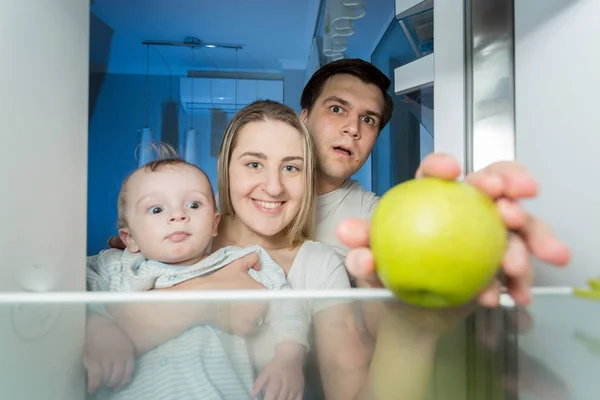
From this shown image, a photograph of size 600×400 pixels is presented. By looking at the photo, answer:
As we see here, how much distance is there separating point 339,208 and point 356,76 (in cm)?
41

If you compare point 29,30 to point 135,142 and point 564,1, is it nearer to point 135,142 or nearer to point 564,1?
point 564,1

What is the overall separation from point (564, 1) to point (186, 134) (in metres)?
1.33

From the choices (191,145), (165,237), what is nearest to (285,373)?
(165,237)

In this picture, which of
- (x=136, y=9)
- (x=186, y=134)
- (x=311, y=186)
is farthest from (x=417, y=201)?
(x=136, y=9)

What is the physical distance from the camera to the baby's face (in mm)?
832

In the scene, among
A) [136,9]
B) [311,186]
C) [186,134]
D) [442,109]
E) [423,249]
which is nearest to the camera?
[423,249]

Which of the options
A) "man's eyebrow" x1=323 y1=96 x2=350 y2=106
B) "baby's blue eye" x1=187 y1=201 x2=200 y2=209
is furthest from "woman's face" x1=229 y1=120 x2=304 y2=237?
"man's eyebrow" x1=323 y1=96 x2=350 y2=106

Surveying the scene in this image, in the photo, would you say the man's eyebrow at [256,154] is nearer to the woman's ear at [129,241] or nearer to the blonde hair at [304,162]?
the blonde hair at [304,162]

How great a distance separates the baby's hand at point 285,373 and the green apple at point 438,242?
0.12 metres

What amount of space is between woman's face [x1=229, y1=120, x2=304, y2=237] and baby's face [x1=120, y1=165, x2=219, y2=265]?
10cm

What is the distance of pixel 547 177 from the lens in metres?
0.56

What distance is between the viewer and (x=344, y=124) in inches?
47.5

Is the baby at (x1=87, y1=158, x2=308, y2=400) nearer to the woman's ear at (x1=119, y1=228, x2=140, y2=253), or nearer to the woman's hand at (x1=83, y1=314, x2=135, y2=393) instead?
the woman's ear at (x1=119, y1=228, x2=140, y2=253)

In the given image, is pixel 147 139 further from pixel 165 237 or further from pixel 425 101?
pixel 425 101
